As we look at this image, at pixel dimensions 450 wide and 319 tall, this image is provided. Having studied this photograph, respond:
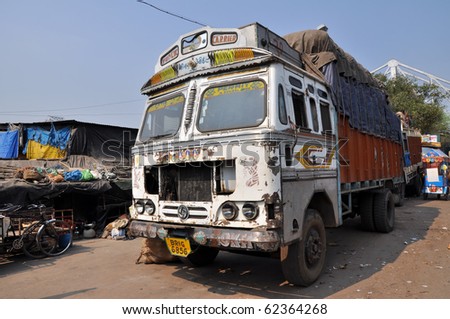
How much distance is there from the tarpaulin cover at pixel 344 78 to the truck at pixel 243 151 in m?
0.05

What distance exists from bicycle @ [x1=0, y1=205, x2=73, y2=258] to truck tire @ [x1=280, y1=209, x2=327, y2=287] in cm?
524

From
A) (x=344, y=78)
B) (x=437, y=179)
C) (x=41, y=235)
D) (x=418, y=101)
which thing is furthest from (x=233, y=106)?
(x=418, y=101)

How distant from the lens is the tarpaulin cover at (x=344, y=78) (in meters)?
5.61

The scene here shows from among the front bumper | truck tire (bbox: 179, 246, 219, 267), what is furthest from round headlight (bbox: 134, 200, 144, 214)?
truck tire (bbox: 179, 246, 219, 267)

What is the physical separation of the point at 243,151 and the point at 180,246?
1.41 metres

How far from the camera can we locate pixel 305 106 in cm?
459

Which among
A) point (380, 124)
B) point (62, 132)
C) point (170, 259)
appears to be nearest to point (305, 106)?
point (170, 259)

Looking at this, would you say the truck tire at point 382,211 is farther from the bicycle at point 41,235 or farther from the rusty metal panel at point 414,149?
the rusty metal panel at point 414,149

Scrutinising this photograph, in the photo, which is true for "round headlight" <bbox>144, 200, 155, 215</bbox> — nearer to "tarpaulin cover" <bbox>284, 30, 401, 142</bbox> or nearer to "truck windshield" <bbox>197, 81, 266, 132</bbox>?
"truck windshield" <bbox>197, 81, 266, 132</bbox>

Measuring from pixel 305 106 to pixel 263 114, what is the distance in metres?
0.94

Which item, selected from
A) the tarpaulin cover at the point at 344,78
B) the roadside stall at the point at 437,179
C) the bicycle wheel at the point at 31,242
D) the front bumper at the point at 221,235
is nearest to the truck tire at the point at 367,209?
the tarpaulin cover at the point at 344,78

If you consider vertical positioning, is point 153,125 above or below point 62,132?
below

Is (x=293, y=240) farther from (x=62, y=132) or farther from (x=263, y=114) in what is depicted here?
(x=62, y=132)

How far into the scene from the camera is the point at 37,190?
817cm
